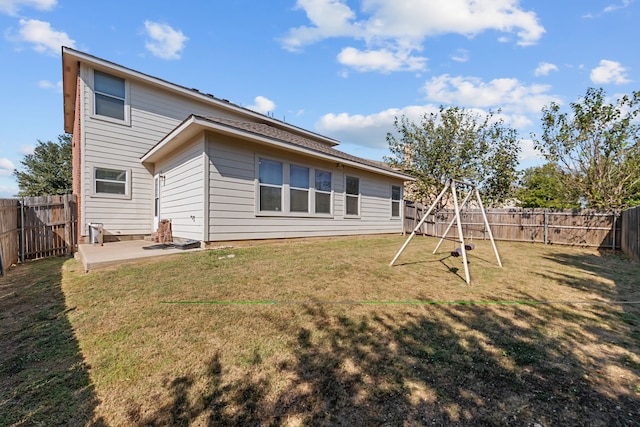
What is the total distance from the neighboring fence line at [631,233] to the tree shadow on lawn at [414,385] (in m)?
7.20

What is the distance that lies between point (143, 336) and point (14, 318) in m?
2.10

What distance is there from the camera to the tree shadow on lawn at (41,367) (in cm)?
189

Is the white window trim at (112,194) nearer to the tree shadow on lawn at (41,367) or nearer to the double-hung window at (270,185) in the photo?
the double-hung window at (270,185)

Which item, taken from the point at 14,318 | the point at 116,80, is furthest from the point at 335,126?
the point at 14,318

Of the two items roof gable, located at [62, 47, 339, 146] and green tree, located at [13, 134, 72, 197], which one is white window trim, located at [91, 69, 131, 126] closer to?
roof gable, located at [62, 47, 339, 146]

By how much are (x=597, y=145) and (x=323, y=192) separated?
412 inches

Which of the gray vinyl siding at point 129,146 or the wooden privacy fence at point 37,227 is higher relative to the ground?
the gray vinyl siding at point 129,146

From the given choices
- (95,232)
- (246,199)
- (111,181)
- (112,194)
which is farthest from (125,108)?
(246,199)

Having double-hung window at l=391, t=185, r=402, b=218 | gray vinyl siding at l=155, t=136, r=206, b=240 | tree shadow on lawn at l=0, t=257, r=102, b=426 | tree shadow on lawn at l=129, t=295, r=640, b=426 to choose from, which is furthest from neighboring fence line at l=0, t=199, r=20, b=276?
double-hung window at l=391, t=185, r=402, b=218

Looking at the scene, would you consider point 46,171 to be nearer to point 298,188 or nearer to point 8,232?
point 8,232

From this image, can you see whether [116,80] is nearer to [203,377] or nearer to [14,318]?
[14,318]

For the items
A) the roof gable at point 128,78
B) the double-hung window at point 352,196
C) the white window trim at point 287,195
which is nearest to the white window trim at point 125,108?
the roof gable at point 128,78

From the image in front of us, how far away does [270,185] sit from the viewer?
810cm

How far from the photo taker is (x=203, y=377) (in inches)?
87.4
